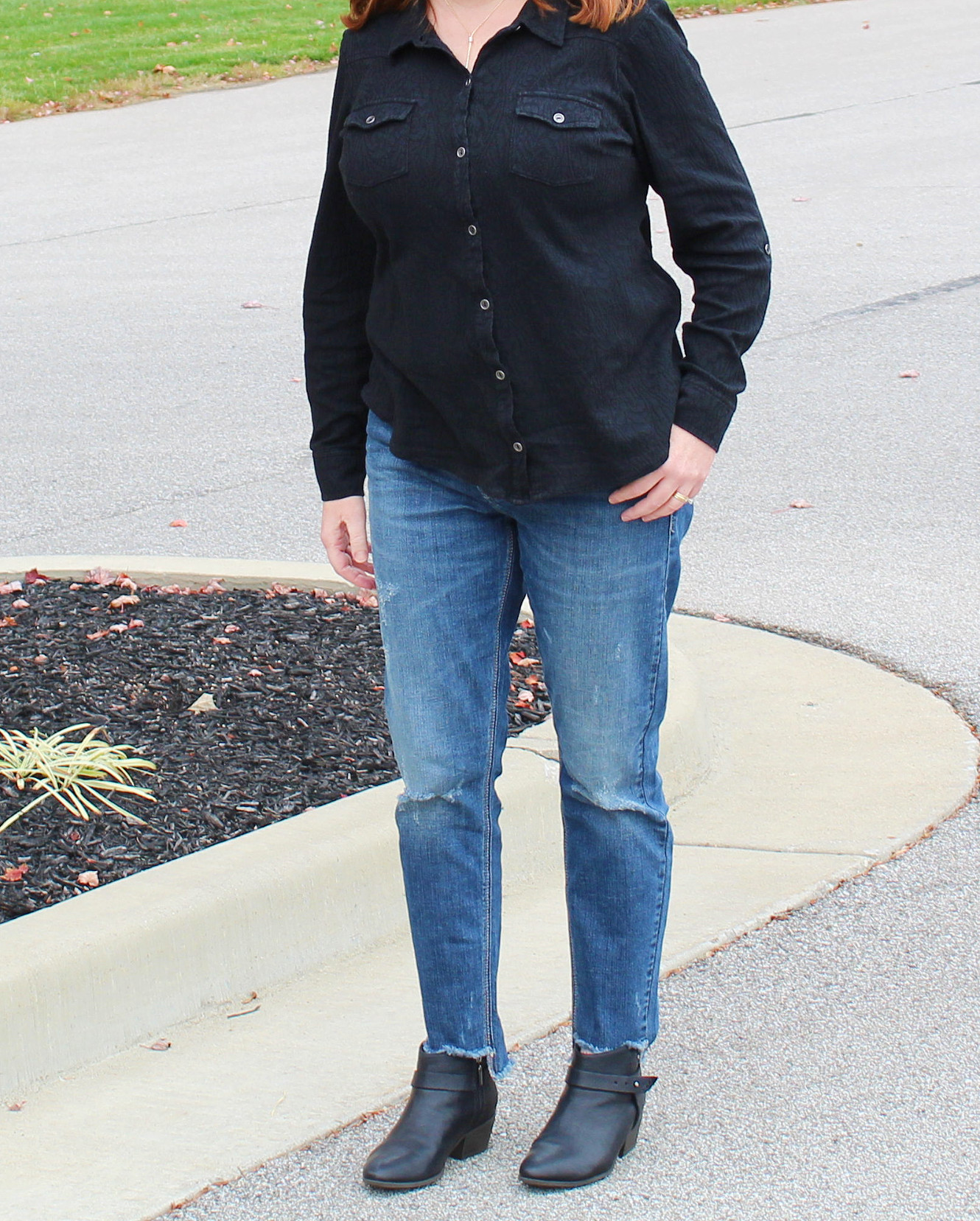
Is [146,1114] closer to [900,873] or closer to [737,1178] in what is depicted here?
[737,1178]

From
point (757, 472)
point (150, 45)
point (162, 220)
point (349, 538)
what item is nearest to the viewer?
point (349, 538)

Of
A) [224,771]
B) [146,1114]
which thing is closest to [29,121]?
[224,771]

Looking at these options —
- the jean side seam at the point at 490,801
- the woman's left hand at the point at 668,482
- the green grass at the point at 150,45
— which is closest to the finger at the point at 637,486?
the woman's left hand at the point at 668,482

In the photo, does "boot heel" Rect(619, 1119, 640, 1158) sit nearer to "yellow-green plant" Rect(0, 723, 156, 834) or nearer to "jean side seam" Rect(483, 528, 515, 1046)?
"jean side seam" Rect(483, 528, 515, 1046)

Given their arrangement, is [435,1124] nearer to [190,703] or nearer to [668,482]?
[668,482]

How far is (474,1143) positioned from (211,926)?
0.70 m

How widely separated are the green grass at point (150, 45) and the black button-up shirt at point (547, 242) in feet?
49.6

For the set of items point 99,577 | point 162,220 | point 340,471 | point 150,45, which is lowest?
point 150,45

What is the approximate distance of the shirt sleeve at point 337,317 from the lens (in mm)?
2631

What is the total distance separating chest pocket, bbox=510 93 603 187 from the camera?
231cm

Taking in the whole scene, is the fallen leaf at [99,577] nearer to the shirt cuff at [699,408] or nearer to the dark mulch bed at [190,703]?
the dark mulch bed at [190,703]

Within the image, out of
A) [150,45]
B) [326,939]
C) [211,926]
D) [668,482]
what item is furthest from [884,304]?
[150,45]

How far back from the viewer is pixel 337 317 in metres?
2.66

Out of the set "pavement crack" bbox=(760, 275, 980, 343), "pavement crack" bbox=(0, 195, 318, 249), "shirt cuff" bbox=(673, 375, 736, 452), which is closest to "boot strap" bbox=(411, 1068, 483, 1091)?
"shirt cuff" bbox=(673, 375, 736, 452)
